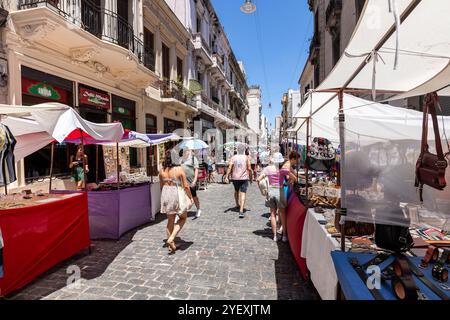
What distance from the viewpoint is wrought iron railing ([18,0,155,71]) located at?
267 inches

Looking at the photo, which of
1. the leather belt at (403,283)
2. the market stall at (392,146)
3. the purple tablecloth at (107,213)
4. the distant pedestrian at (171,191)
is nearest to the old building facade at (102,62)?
the purple tablecloth at (107,213)

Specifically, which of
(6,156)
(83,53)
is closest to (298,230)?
(6,156)

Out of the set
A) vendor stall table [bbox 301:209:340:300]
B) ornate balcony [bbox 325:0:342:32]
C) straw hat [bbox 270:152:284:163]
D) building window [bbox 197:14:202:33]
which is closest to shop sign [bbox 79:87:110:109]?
straw hat [bbox 270:152:284:163]

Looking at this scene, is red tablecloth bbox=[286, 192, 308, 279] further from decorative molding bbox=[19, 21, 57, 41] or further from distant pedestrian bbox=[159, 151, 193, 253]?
decorative molding bbox=[19, 21, 57, 41]

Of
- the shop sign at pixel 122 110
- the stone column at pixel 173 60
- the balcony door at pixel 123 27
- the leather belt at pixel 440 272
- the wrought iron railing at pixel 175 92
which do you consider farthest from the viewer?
the stone column at pixel 173 60

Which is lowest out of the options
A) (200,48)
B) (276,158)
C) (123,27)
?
(276,158)

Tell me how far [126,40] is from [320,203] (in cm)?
989

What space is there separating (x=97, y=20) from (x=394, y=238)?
34.6ft

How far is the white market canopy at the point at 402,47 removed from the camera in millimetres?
1653

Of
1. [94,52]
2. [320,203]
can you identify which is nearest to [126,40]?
[94,52]

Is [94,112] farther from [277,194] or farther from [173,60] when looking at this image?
[277,194]

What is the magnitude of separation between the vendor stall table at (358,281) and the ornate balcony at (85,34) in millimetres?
7700

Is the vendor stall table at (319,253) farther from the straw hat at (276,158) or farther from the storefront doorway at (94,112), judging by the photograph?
the storefront doorway at (94,112)

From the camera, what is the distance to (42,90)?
710 centimetres
